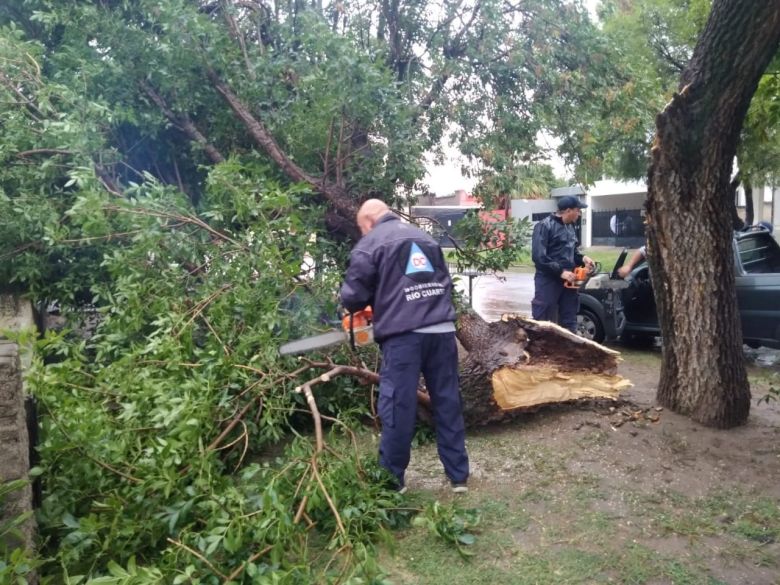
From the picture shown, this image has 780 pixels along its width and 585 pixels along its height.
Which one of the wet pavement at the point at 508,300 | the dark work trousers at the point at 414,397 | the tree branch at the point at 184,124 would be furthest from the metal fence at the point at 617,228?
the dark work trousers at the point at 414,397

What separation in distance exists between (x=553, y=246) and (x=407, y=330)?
3.41 meters

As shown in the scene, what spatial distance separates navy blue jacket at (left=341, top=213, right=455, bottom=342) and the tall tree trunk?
1.84 m

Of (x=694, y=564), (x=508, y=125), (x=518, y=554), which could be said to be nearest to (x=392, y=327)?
(x=518, y=554)

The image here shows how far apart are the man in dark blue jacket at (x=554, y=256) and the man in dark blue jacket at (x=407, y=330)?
293 cm

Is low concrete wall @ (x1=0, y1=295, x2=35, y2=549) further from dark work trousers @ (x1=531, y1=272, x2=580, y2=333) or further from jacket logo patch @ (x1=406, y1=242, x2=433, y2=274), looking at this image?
dark work trousers @ (x1=531, y1=272, x2=580, y2=333)

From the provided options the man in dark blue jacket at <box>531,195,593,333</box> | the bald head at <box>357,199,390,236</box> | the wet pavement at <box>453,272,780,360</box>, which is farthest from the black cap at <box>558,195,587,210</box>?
the bald head at <box>357,199,390,236</box>

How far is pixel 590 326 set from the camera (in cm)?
870

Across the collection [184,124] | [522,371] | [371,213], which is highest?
[184,124]

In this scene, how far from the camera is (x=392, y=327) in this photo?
3.93 meters

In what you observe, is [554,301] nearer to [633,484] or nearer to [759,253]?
[759,253]

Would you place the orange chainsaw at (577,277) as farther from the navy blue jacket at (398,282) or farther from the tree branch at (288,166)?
the navy blue jacket at (398,282)

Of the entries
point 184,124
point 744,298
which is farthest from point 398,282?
point 744,298

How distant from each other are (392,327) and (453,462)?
886 mm

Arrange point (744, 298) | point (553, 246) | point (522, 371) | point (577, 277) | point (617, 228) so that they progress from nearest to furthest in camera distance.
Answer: point (522, 371)
point (577, 277)
point (553, 246)
point (744, 298)
point (617, 228)
